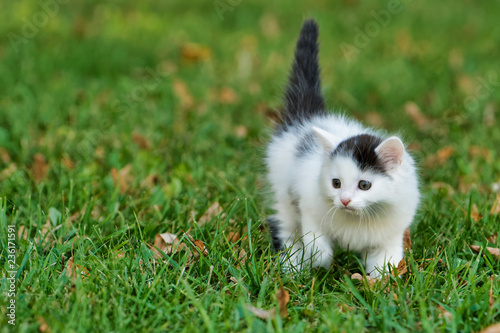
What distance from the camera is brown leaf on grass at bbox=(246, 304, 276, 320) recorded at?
8.84 feet

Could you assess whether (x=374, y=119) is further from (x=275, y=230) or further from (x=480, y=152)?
(x=275, y=230)

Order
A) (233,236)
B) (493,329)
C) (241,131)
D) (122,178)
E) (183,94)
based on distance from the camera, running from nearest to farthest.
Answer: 1. (493,329)
2. (233,236)
3. (122,178)
4. (241,131)
5. (183,94)

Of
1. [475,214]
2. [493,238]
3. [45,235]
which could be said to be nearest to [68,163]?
[45,235]

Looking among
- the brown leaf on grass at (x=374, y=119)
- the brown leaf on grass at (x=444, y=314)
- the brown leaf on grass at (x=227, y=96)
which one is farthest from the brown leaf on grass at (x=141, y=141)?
the brown leaf on grass at (x=444, y=314)

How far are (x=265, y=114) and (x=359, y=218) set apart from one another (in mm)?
2987

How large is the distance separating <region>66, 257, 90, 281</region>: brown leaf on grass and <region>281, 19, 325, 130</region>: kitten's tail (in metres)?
1.51

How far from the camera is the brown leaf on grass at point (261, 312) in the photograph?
2693mm

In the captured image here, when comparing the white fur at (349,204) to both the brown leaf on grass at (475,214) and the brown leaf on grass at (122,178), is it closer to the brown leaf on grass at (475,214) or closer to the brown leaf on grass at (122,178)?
the brown leaf on grass at (475,214)

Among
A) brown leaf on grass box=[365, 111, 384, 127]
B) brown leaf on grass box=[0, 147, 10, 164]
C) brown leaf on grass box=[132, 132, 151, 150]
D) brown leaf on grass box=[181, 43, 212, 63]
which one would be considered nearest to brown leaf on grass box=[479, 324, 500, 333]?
brown leaf on grass box=[132, 132, 151, 150]

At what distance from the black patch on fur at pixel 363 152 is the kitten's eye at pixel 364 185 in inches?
2.7

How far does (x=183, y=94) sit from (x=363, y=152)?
12.2 ft

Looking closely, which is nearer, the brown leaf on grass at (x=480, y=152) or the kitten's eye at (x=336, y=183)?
the kitten's eye at (x=336, y=183)

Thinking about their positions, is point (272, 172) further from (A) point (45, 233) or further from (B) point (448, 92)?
(B) point (448, 92)

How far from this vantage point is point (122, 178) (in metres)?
4.37
